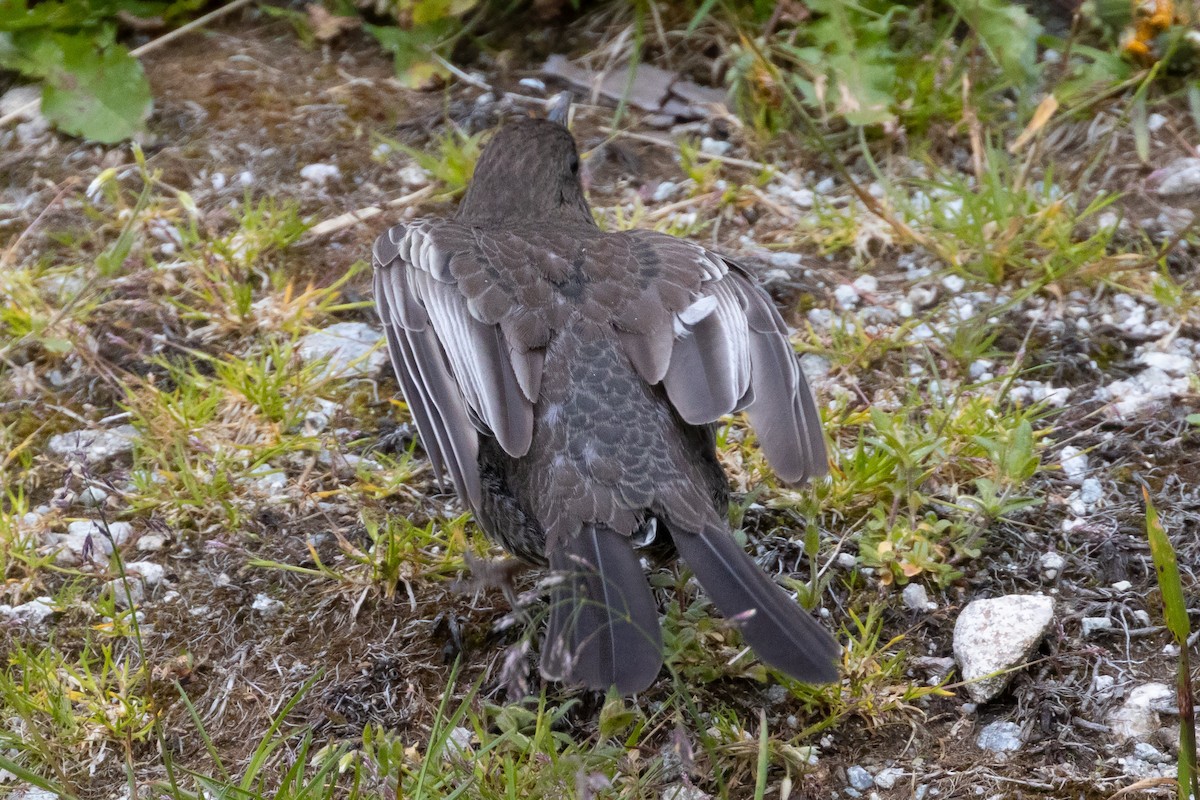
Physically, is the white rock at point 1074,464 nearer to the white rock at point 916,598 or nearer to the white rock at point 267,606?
the white rock at point 916,598

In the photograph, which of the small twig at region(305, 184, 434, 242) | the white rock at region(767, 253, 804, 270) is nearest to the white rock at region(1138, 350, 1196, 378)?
the white rock at region(767, 253, 804, 270)

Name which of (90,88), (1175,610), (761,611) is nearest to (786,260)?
(761,611)

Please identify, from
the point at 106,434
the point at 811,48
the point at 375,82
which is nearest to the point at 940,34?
the point at 811,48

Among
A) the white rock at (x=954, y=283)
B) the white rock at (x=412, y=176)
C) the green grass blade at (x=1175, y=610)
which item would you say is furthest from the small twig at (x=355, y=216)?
the green grass blade at (x=1175, y=610)

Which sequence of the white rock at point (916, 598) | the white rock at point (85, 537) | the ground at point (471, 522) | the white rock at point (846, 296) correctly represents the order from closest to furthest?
the ground at point (471, 522), the white rock at point (916, 598), the white rock at point (85, 537), the white rock at point (846, 296)

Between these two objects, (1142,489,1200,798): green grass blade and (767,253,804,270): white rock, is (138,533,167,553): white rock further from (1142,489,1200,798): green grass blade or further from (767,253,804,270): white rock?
(1142,489,1200,798): green grass blade

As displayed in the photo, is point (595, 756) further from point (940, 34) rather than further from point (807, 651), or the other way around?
point (940, 34)

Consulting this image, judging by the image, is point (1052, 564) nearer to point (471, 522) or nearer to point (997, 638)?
point (997, 638)
